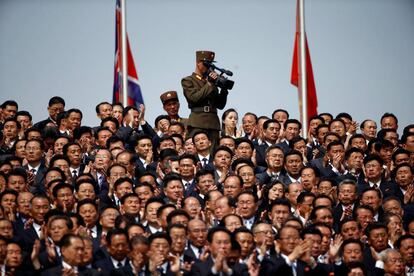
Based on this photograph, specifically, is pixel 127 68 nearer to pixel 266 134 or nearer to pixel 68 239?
pixel 266 134

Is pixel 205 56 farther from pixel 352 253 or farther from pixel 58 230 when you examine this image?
pixel 58 230

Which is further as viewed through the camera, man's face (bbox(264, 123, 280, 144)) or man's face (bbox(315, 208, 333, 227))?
man's face (bbox(264, 123, 280, 144))

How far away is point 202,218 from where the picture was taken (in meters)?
21.2

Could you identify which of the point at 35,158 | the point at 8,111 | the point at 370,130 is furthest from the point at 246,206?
the point at 8,111

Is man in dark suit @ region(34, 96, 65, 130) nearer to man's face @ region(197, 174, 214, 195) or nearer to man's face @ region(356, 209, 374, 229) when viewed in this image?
man's face @ region(197, 174, 214, 195)

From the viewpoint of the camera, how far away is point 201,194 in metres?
22.5

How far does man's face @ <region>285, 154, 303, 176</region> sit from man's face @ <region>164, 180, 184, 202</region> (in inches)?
91.7

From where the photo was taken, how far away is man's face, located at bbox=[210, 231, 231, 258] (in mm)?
19281

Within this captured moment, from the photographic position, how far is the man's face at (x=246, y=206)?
21.3m

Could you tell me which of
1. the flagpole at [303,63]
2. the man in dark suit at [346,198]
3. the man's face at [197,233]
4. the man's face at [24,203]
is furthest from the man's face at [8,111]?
the man's face at [197,233]

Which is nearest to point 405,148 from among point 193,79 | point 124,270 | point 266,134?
point 266,134

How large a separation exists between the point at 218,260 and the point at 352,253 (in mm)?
2136

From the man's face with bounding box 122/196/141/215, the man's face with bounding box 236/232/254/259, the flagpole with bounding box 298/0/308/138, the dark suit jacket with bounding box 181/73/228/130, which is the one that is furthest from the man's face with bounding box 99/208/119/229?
the flagpole with bounding box 298/0/308/138

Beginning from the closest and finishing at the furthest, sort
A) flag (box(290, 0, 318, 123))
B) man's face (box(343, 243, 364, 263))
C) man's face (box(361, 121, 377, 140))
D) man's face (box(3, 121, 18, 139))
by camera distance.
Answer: man's face (box(343, 243, 364, 263)) < man's face (box(3, 121, 18, 139)) < man's face (box(361, 121, 377, 140)) < flag (box(290, 0, 318, 123))
